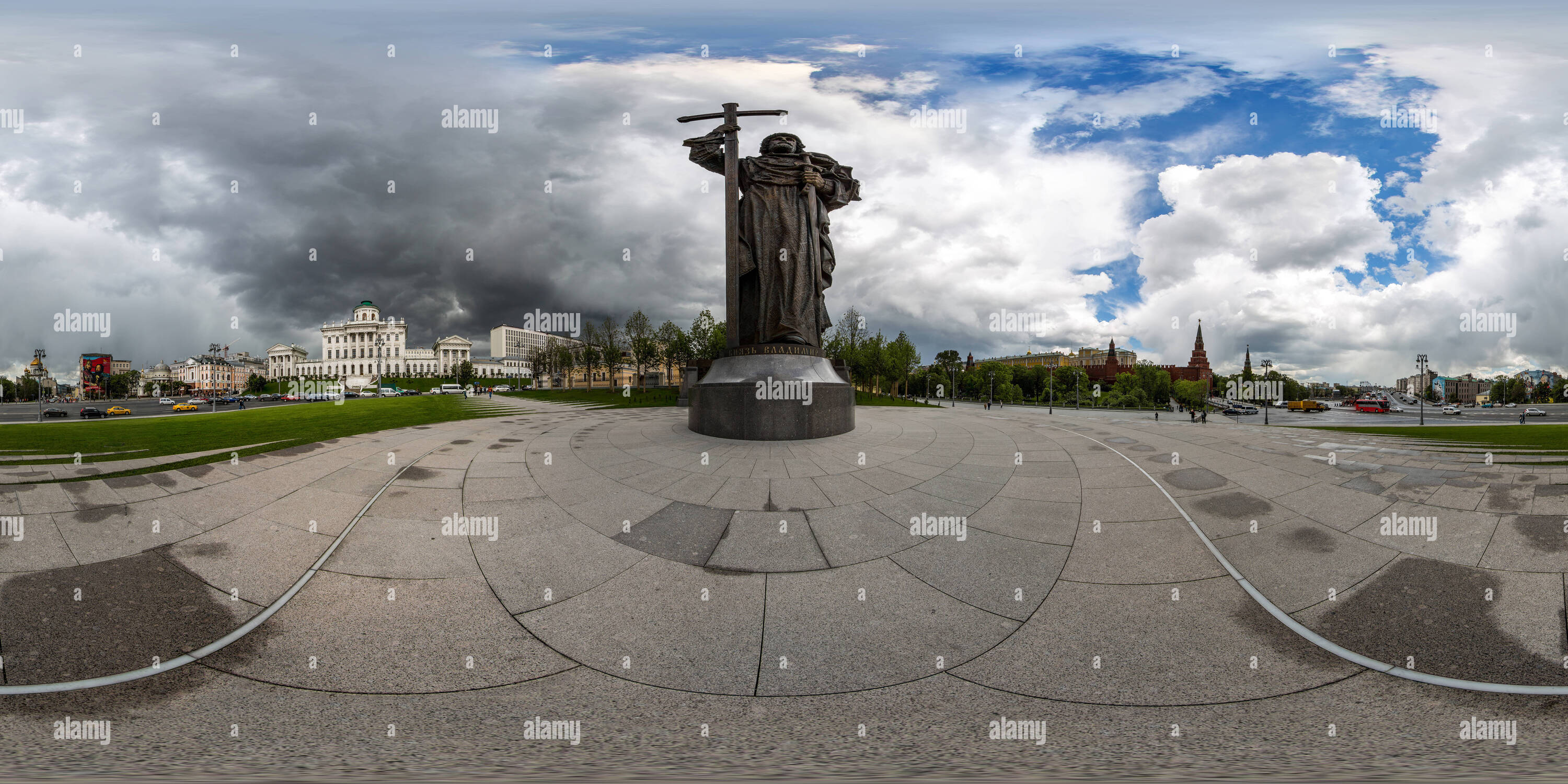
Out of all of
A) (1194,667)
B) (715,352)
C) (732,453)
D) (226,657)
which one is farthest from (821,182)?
(715,352)

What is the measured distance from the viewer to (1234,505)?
22.6 feet

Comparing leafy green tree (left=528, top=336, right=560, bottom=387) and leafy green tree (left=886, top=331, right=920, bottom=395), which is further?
leafy green tree (left=528, top=336, right=560, bottom=387)

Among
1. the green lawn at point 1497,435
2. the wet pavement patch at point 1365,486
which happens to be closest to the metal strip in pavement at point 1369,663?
the wet pavement patch at point 1365,486

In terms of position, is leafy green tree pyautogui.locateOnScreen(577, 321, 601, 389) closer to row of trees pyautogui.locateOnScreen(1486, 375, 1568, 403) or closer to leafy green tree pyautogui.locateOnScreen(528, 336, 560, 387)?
leafy green tree pyautogui.locateOnScreen(528, 336, 560, 387)

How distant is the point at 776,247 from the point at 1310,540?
1188cm

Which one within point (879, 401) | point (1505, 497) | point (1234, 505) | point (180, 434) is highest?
point (180, 434)

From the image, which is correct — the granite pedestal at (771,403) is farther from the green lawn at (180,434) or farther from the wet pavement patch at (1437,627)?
the wet pavement patch at (1437,627)

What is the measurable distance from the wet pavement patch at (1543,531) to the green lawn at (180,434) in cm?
1688

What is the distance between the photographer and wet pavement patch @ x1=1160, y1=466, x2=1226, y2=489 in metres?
7.45

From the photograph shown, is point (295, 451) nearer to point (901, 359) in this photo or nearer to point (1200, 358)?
point (901, 359)

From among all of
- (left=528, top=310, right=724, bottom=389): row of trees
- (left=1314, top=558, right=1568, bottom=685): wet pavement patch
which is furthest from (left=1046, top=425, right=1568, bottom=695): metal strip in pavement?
(left=528, top=310, right=724, bottom=389): row of trees

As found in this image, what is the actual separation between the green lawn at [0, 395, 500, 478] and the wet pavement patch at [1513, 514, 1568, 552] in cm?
1688

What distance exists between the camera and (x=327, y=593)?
207 inches

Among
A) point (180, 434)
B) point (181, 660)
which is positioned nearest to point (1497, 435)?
point (181, 660)
